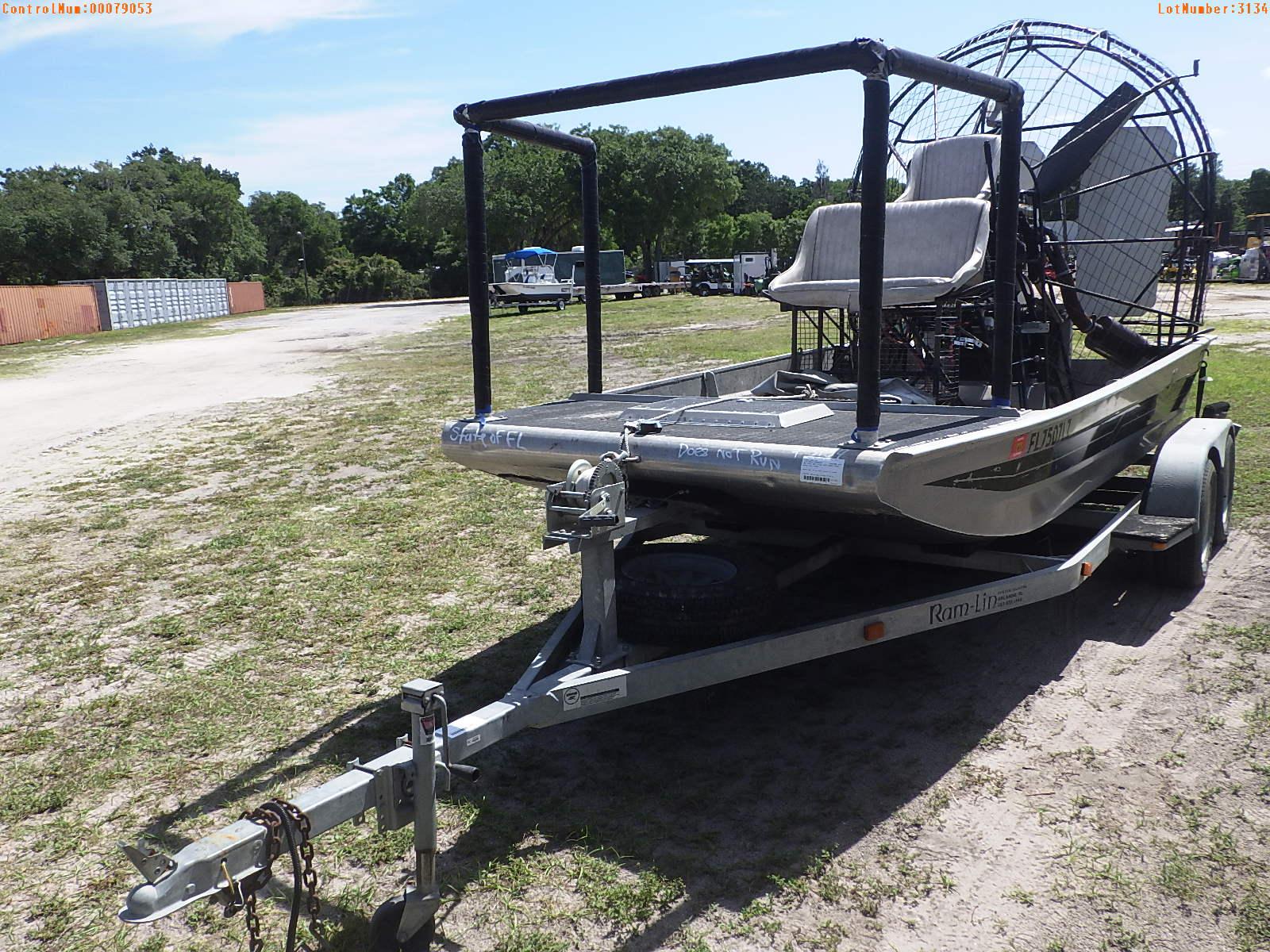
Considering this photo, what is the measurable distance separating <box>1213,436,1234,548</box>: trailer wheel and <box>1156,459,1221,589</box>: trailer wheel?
42cm

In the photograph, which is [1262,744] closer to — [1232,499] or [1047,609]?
[1047,609]

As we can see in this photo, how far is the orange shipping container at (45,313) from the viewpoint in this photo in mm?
34094

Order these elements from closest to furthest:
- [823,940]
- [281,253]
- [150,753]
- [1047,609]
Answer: [823,940] → [150,753] → [1047,609] → [281,253]

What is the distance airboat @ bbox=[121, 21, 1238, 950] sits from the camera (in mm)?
2969

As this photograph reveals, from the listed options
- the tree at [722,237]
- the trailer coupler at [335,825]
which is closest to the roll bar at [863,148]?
the trailer coupler at [335,825]

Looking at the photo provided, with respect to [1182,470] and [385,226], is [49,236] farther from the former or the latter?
[1182,470]

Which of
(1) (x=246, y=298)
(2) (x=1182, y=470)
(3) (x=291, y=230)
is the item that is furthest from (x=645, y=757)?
(3) (x=291, y=230)

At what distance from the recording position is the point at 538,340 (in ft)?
80.8

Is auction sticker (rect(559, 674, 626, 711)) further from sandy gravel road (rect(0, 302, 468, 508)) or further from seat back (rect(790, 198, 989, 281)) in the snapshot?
sandy gravel road (rect(0, 302, 468, 508))

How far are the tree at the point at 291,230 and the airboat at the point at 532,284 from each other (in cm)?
5668

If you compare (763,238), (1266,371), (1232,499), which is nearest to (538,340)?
(1266,371)

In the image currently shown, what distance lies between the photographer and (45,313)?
122ft

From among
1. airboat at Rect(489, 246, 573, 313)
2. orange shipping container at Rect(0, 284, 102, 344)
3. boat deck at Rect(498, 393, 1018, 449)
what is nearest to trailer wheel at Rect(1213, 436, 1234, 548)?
boat deck at Rect(498, 393, 1018, 449)

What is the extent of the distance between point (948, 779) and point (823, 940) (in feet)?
3.45
